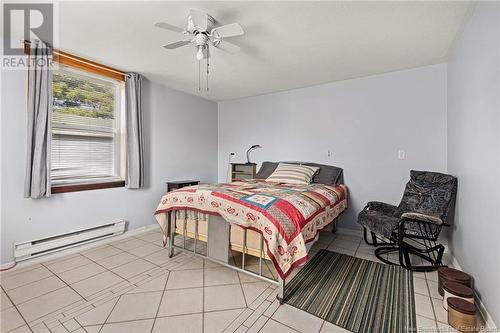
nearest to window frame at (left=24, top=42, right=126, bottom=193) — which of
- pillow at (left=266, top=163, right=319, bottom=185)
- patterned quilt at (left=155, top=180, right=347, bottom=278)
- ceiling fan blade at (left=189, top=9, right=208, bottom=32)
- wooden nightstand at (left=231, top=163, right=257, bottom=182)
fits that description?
patterned quilt at (left=155, top=180, right=347, bottom=278)

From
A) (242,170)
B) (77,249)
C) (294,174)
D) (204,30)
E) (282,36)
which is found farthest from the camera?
(242,170)

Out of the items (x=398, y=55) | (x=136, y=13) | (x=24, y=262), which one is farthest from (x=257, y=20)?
(x=24, y=262)

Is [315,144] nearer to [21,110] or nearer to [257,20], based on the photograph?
[257,20]

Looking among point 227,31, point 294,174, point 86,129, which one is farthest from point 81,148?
point 294,174

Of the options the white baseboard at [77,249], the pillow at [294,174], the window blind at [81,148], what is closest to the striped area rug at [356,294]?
the pillow at [294,174]

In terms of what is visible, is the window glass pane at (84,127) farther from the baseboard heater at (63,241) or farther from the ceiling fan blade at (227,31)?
the ceiling fan blade at (227,31)

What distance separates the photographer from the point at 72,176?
9.37ft

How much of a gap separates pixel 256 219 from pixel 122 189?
2.37 metres

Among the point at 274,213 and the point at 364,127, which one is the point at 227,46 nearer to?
the point at 274,213

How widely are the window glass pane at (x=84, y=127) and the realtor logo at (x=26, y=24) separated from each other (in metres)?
0.40

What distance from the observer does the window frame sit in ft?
8.70

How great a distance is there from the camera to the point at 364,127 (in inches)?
133

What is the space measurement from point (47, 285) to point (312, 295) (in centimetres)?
230
